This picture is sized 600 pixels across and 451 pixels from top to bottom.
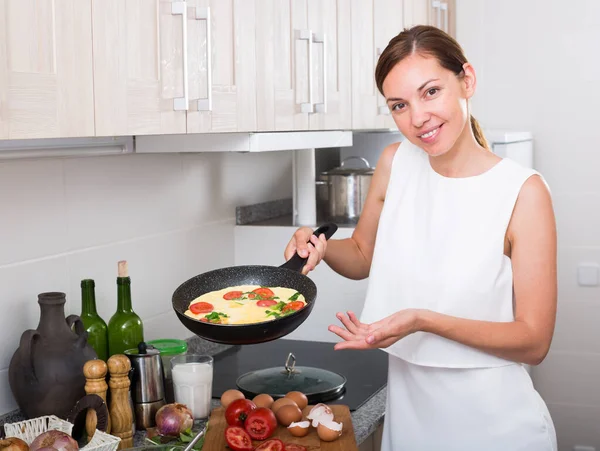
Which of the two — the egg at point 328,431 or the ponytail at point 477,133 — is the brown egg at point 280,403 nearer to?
the egg at point 328,431

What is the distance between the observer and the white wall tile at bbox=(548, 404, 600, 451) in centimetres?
315

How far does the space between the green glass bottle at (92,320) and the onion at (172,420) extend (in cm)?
26

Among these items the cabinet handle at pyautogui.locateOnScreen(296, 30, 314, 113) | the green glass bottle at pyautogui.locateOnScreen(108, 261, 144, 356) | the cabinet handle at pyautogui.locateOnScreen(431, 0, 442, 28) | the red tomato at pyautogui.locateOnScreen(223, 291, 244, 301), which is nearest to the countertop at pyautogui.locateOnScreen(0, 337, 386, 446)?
the green glass bottle at pyautogui.locateOnScreen(108, 261, 144, 356)

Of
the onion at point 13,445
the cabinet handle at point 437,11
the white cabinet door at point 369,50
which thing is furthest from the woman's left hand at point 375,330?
the cabinet handle at point 437,11

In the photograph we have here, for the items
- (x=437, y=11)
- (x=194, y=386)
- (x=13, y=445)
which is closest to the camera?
(x=13, y=445)

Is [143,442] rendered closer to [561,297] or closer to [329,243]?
[329,243]

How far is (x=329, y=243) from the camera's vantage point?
187 centimetres

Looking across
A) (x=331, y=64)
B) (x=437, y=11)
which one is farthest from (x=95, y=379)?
(x=437, y=11)

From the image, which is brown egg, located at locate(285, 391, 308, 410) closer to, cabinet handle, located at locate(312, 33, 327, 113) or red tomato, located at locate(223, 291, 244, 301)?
red tomato, located at locate(223, 291, 244, 301)

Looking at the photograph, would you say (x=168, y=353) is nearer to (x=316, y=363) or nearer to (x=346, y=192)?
(x=316, y=363)

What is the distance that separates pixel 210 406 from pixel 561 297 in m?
1.77

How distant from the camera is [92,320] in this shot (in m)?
1.86

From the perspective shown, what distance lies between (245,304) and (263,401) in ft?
0.86

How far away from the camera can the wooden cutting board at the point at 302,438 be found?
63.2 inches
